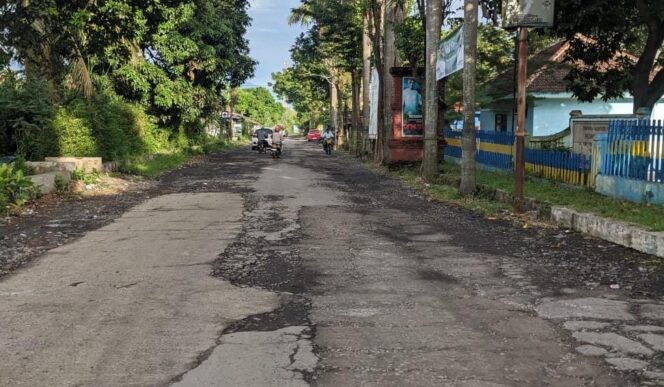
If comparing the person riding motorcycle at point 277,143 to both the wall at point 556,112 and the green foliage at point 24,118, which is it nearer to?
the wall at point 556,112

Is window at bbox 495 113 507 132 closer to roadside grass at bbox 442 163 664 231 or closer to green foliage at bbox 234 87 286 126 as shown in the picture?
roadside grass at bbox 442 163 664 231

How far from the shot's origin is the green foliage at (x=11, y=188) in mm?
10609

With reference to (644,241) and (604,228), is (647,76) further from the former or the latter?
(644,241)

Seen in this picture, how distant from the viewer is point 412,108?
21875mm

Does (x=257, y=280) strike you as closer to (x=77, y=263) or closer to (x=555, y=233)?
(x=77, y=263)

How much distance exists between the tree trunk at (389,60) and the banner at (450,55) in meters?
5.75

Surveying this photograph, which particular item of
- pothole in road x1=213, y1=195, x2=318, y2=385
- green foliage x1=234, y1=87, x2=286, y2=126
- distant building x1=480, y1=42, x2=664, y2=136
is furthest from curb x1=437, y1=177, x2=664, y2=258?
green foliage x1=234, y1=87, x2=286, y2=126

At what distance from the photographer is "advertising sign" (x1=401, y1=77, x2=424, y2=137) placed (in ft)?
70.9

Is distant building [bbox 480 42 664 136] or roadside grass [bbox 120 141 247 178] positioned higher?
distant building [bbox 480 42 664 136]

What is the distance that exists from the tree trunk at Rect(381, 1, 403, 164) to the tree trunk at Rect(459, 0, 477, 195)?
8.51 meters

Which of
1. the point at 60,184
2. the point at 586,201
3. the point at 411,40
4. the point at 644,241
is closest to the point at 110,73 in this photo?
the point at 411,40

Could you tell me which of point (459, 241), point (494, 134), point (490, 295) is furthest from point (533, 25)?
point (494, 134)

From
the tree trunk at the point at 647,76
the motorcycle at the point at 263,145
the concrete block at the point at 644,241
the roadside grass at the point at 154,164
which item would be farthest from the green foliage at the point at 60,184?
the motorcycle at the point at 263,145

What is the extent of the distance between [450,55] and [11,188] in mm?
9831
